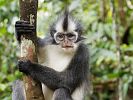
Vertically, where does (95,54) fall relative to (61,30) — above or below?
below

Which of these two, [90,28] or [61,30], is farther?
A: [90,28]

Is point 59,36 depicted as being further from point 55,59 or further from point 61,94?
point 61,94

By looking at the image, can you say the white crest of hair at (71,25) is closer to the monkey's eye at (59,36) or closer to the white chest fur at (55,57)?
the monkey's eye at (59,36)

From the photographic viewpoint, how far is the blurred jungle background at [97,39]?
21.8ft

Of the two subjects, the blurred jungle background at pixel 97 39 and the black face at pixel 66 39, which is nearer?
the black face at pixel 66 39

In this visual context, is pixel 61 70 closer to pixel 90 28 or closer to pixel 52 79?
pixel 52 79

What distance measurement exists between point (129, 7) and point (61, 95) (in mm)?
4127

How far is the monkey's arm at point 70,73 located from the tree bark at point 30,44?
1.89 ft

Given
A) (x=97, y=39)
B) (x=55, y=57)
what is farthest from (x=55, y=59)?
(x=97, y=39)

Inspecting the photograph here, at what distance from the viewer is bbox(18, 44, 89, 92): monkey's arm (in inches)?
181

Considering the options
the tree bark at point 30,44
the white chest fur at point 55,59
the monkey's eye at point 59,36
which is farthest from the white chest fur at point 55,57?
the tree bark at point 30,44

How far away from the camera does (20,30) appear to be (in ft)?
13.2

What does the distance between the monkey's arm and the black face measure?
0.54 ft

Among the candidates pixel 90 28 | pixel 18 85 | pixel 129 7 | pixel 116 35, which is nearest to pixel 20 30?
pixel 18 85
